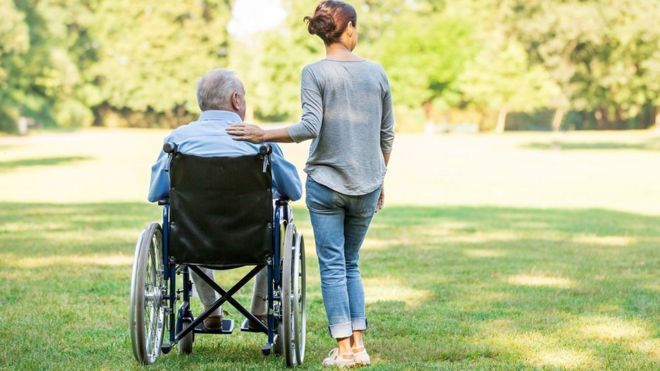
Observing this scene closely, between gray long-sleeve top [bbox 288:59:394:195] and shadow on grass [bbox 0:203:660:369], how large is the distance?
35.1 inches

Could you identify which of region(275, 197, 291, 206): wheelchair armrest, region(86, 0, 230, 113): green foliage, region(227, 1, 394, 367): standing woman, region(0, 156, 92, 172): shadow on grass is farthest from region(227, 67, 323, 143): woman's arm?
region(86, 0, 230, 113): green foliage

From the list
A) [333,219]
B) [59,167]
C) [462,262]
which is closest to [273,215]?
[333,219]

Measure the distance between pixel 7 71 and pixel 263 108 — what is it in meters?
30.4

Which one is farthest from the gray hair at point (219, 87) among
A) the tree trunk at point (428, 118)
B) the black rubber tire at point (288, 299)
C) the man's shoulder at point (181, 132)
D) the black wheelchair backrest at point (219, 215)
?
the tree trunk at point (428, 118)

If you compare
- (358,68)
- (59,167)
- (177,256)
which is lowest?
(59,167)

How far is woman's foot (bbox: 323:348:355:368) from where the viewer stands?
185 inches

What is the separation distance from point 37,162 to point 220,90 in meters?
26.8

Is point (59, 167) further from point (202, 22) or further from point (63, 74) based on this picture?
point (202, 22)

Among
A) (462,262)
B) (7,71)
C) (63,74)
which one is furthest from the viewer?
(63,74)

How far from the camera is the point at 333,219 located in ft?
15.4

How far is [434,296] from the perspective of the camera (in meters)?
7.21

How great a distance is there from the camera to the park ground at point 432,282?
509 cm

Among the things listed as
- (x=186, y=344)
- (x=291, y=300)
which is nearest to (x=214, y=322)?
(x=186, y=344)

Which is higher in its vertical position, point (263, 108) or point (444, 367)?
point (444, 367)
